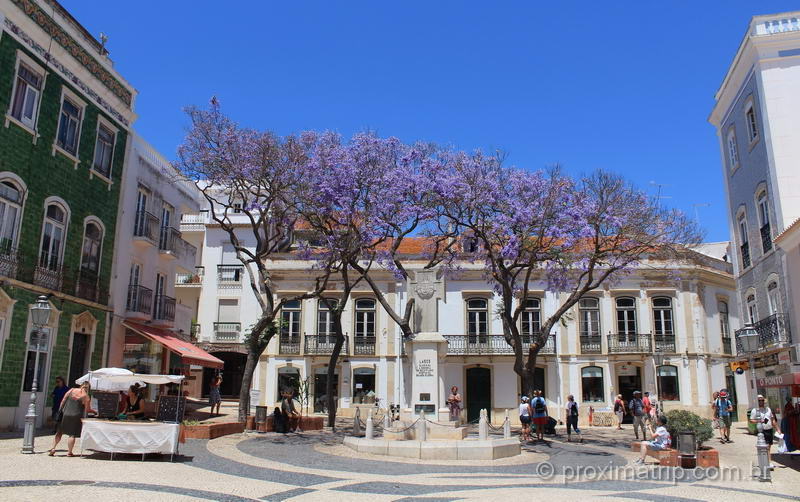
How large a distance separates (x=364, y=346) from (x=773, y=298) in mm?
16952

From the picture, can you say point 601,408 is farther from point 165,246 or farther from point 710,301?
point 165,246

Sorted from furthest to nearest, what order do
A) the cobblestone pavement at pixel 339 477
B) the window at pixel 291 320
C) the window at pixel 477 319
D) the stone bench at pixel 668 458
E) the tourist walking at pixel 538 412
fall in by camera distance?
1. the window at pixel 291 320
2. the window at pixel 477 319
3. the tourist walking at pixel 538 412
4. the stone bench at pixel 668 458
5. the cobblestone pavement at pixel 339 477

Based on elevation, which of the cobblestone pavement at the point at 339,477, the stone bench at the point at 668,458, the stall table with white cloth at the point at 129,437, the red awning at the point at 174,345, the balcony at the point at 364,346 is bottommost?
the cobblestone pavement at the point at 339,477

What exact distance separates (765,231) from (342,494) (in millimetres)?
16427

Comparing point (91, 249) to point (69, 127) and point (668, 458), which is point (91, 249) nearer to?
point (69, 127)

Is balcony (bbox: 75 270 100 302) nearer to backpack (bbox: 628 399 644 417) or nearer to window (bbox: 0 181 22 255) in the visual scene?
window (bbox: 0 181 22 255)

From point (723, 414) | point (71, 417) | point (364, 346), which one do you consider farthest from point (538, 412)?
point (364, 346)

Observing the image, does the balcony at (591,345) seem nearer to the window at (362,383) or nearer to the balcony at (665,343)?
the balcony at (665,343)

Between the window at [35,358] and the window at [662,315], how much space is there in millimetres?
24085

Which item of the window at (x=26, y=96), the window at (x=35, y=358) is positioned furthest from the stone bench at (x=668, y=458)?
the window at (x=26, y=96)

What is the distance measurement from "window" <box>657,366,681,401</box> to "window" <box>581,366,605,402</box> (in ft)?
8.18

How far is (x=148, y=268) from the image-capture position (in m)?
23.1

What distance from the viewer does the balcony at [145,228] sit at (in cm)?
2208

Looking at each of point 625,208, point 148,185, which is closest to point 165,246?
point 148,185
